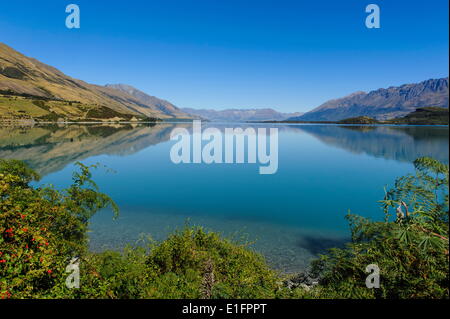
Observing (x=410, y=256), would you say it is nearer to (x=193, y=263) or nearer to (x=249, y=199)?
(x=193, y=263)

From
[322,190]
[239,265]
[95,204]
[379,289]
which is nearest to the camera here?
[379,289]

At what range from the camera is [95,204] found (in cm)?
1379

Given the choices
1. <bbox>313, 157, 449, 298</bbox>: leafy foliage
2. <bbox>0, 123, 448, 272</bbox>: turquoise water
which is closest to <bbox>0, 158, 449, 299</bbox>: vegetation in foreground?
<bbox>313, 157, 449, 298</bbox>: leafy foliage

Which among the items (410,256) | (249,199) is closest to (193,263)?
(410,256)

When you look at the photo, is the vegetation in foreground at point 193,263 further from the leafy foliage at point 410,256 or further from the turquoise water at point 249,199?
the turquoise water at point 249,199

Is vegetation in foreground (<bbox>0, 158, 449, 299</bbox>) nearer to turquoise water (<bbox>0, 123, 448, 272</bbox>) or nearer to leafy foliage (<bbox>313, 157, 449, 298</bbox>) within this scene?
leafy foliage (<bbox>313, 157, 449, 298</bbox>)

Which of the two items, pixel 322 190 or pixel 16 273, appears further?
pixel 322 190

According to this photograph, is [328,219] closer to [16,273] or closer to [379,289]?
[379,289]

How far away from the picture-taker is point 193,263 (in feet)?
35.0

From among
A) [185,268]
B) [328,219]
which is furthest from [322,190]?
[185,268]

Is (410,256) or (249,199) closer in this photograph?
(410,256)

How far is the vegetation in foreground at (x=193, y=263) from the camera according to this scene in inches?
259

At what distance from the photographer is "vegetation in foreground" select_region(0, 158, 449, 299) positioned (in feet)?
21.5
